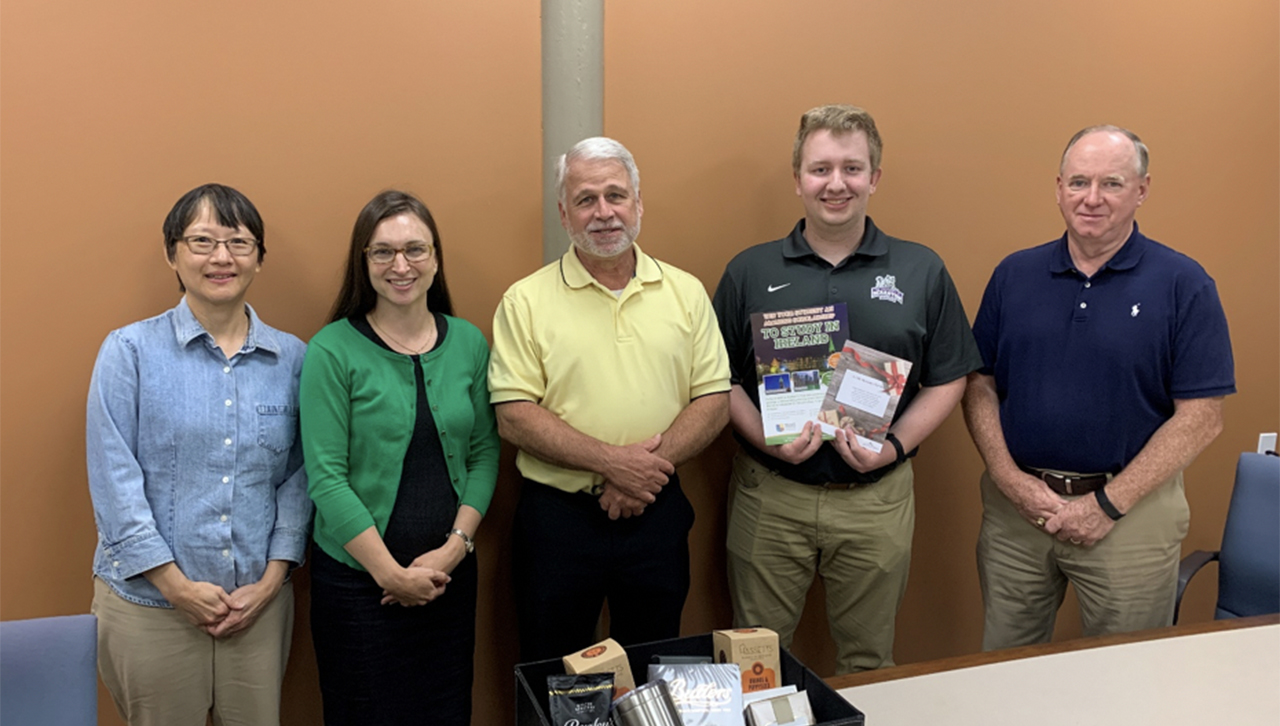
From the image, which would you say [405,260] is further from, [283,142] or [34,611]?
[34,611]

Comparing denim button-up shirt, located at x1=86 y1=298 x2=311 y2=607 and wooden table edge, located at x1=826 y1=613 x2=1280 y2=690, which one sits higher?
denim button-up shirt, located at x1=86 y1=298 x2=311 y2=607

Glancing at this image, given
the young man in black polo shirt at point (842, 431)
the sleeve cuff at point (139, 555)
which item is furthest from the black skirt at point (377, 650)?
the young man in black polo shirt at point (842, 431)

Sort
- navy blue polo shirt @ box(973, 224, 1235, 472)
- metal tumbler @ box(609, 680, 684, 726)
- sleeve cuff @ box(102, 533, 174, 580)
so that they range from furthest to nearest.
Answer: navy blue polo shirt @ box(973, 224, 1235, 472)
sleeve cuff @ box(102, 533, 174, 580)
metal tumbler @ box(609, 680, 684, 726)

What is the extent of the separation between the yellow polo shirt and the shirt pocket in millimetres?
526

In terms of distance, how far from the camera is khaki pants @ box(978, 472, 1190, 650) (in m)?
2.53

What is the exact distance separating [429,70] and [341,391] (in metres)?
1.09

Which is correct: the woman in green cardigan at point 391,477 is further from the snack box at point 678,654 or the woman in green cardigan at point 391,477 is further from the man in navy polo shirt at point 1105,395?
the man in navy polo shirt at point 1105,395

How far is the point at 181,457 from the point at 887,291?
198 cm

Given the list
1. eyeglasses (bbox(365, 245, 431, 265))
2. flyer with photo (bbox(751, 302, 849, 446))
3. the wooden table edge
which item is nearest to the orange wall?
eyeglasses (bbox(365, 245, 431, 265))

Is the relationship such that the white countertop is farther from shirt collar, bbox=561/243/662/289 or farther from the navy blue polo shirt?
shirt collar, bbox=561/243/662/289

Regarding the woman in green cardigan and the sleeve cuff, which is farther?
the woman in green cardigan

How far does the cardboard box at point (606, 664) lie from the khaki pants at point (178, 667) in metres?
1.19

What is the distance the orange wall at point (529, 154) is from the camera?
235 cm

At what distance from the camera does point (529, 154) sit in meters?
2.72
